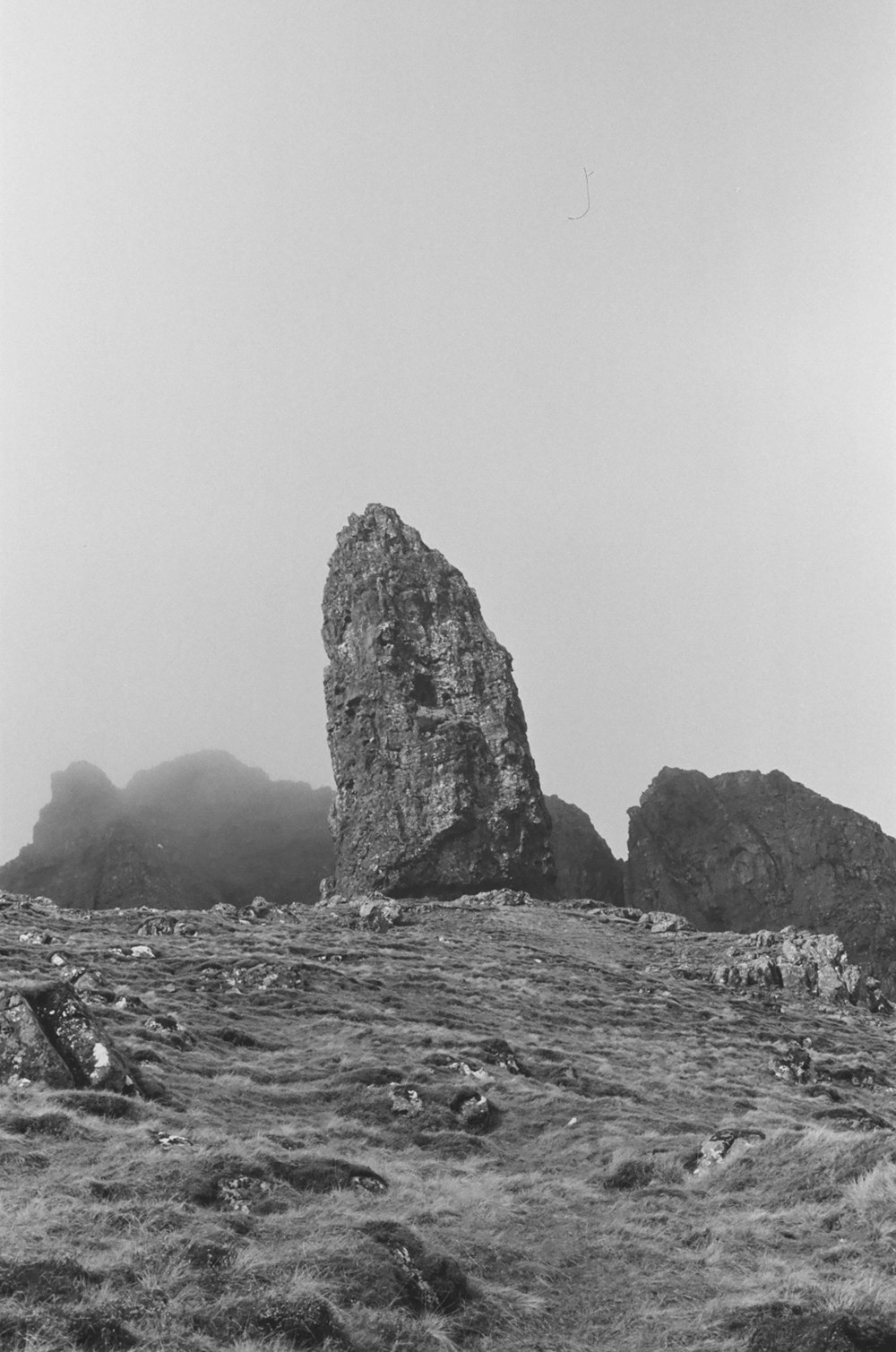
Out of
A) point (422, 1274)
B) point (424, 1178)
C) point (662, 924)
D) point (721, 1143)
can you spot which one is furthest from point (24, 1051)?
point (662, 924)

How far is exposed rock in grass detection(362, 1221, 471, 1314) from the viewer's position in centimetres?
1115

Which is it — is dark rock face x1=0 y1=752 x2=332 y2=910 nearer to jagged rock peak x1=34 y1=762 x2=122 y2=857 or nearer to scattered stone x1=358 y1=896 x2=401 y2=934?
jagged rock peak x1=34 y1=762 x2=122 y2=857

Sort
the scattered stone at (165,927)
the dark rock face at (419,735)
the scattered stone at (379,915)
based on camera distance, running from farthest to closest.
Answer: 1. the dark rock face at (419,735)
2. the scattered stone at (379,915)
3. the scattered stone at (165,927)

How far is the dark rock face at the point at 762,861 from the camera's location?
87.8m

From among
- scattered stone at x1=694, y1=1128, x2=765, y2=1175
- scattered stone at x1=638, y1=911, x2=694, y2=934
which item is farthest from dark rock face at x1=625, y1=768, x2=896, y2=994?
scattered stone at x1=694, y1=1128, x2=765, y2=1175

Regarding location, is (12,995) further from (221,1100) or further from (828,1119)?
(828,1119)

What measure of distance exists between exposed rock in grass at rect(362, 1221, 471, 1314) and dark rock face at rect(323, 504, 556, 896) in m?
59.1

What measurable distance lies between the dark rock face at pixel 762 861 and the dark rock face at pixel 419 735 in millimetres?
26685

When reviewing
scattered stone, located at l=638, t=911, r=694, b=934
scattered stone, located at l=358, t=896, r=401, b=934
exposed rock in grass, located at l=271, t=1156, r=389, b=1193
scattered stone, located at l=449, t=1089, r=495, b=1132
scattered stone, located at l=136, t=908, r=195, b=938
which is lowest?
scattered stone, located at l=449, t=1089, r=495, b=1132

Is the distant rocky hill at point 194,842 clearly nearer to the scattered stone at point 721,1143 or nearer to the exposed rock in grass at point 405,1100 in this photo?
the exposed rock in grass at point 405,1100

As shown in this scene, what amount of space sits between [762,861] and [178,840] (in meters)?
81.0

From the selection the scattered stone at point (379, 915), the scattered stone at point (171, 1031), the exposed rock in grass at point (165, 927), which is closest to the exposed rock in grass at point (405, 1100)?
the scattered stone at point (171, 1031)

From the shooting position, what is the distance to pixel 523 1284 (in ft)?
40.8

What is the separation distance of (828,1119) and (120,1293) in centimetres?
1998
